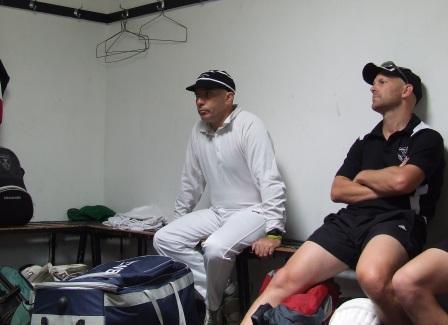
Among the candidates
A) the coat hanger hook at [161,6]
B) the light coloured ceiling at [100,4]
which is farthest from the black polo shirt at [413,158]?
the light coloured ceiling at [100,4]

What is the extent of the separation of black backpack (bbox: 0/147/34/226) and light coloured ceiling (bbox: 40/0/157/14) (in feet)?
3.76

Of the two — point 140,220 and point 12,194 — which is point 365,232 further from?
point 12,194

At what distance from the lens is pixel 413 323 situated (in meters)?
1.79

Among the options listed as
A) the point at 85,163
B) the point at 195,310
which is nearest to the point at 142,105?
the point at 85,163

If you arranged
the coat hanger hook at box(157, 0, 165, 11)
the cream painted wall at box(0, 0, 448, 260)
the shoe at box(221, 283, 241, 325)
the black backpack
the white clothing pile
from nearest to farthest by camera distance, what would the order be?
the cream painted wall at box(0, 0, 448, 260) → the shoe at box(221, 283, 241, 325) → the black backpack → the white clothing pile → the coat hanger hook at box(157, 0, 165, 11)

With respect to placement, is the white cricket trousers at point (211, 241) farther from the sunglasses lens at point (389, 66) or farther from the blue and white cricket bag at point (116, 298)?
the sunglasses lens at point (389, 66)

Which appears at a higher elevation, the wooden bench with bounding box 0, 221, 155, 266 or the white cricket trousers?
the white cricket trousers

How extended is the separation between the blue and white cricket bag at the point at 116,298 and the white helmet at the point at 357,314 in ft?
2.26

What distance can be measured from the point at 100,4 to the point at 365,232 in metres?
2.72

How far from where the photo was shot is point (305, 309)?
6.32 ft

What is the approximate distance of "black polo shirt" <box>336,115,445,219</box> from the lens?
6.81 feet

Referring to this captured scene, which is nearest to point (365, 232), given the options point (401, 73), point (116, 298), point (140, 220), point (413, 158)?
point (413, 158)

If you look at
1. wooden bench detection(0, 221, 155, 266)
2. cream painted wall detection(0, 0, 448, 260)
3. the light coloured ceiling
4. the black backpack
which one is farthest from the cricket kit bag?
the light coloured ceiling

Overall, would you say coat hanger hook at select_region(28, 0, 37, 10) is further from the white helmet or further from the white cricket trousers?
the white helmet
